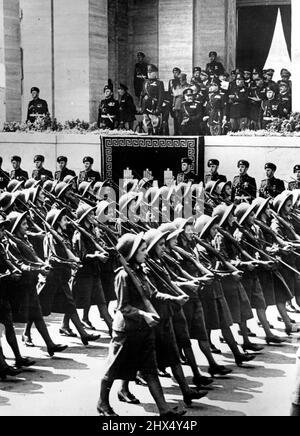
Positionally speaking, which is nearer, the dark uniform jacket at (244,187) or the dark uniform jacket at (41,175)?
the dark uniform jacket at (244,187)

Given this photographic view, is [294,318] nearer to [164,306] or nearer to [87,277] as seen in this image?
[87,277]

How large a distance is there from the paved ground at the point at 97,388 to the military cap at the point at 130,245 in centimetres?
158

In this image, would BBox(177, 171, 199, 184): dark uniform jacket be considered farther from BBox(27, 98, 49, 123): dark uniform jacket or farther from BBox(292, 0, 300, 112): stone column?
BBox(27, 98, 49, 123): dark uniform jacket

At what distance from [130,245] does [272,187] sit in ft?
27.9

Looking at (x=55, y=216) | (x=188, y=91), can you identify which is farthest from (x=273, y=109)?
(x=55, y=216)

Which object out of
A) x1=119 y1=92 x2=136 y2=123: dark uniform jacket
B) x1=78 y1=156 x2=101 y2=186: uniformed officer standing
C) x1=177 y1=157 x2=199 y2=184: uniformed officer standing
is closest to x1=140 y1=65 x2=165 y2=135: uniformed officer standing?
x1=119 y1=92 x2=136 y2=123: dark uniform jacket

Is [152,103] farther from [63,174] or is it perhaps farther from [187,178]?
[187,178]

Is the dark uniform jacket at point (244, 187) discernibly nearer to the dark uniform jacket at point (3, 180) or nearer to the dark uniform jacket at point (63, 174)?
the dark uniform jacket at point (63, 174)

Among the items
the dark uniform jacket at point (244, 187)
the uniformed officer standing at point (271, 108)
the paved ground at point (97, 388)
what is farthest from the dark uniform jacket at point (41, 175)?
the paved ground at point (97, 388)

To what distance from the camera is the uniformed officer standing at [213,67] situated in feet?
77.4

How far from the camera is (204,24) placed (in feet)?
88.1

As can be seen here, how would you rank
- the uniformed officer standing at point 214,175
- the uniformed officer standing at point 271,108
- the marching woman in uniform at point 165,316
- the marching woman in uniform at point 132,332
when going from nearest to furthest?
the marching woman in uniform at point 132,332, the marching woman in uniform at point 165,316, the uniformed officer standing at point 214,175, the uniformed officer standing at point 271,108

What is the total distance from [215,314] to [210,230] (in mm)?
1057

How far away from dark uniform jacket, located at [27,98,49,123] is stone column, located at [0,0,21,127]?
25.3 inches
